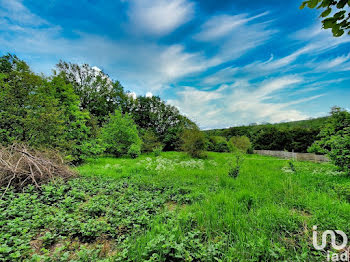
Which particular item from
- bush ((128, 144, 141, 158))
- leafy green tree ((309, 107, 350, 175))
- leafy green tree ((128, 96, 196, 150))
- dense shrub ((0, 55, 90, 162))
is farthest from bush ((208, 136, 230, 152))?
dense shrub ((0, 55, 90, 162))

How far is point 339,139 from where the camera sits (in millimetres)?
6145

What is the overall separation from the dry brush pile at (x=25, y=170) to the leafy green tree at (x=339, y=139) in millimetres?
11052

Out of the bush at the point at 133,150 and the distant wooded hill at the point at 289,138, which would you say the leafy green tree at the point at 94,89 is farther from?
the distant wooded hill at the point at 289,138

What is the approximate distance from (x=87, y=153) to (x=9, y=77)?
5.37 metres

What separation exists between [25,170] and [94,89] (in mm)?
22761

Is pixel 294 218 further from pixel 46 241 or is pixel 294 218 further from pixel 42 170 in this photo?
pixel 42 170

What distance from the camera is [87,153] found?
30.6ft

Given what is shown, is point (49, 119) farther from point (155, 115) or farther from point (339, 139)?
point (155, 115)

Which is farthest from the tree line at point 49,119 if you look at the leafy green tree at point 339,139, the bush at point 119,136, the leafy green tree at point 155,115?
the leafy green tree at point 155,115

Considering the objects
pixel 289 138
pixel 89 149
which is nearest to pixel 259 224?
pixel 89 149

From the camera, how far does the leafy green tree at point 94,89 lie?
22.5m

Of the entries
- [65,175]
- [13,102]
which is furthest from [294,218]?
[13,102]

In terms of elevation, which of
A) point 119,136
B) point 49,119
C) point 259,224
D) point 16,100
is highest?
point 16,100

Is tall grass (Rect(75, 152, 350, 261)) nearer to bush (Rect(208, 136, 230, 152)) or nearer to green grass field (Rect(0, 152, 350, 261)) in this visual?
green grass field (Rect(0, 152, 350, 261))
